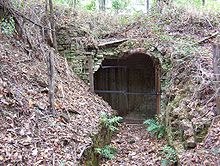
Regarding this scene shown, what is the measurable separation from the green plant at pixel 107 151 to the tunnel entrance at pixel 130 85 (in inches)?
170

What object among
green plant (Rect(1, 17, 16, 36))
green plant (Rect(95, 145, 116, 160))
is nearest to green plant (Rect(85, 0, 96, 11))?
green plant (Rect(1, 17, 16, 36))

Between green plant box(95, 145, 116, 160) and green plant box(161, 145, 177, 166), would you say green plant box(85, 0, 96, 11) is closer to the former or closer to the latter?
green plant box(95, 145, 116, 160)

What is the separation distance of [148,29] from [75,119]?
18.6 feet

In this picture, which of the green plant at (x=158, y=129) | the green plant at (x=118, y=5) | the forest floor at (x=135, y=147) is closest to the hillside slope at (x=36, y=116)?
the forest floor at (x=135, y=147)

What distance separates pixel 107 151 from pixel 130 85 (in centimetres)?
538

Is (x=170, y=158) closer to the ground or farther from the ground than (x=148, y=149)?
farther from the ground

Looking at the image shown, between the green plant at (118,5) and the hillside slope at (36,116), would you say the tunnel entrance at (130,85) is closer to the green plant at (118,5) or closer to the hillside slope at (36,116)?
the hillside slope at (36,116)

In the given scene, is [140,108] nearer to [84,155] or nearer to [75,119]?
[75,119]

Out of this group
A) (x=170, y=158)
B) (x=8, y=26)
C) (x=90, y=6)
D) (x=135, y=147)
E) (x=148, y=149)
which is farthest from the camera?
(x=90, y=6)

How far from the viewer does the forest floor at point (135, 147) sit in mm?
6430

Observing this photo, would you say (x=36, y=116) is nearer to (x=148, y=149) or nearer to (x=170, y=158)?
(x=170, y=158)

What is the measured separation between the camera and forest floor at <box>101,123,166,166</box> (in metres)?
6.43

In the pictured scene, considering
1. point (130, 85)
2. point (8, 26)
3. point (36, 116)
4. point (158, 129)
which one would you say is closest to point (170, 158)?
point (158, 129)

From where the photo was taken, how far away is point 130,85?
38.1 ft
